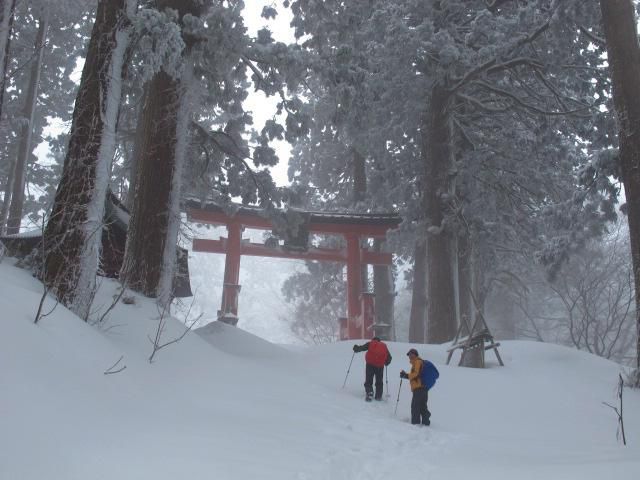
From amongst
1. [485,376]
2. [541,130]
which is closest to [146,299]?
[485,376]

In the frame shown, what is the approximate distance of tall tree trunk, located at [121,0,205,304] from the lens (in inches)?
279

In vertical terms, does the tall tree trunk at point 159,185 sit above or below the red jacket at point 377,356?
above

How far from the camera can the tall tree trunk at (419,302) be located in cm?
1653

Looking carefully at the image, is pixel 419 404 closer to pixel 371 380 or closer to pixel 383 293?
pixel 371 380

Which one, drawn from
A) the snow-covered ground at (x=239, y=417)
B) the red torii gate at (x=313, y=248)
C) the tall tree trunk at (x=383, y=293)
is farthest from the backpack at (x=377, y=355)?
the tall tree trunk at (x=383, y=293)

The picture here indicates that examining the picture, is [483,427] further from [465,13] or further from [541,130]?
[465,13]

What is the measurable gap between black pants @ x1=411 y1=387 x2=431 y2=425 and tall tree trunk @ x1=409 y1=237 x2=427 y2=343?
10489mm

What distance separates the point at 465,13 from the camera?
1221cm

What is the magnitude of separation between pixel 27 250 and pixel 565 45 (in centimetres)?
1054

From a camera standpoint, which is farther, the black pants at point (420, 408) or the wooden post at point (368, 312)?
the wooden post at point (368, 312)

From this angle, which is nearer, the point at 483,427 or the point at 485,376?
the point at 483,427

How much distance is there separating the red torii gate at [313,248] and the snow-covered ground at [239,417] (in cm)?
647

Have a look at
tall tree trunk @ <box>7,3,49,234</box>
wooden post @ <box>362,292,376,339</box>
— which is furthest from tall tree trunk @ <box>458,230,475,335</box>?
tall tree trunk @ <box>7,3,49,234</box>

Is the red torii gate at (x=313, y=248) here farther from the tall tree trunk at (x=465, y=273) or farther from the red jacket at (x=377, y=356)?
the red jacket at (x=377, y=356)
